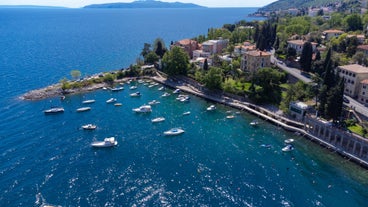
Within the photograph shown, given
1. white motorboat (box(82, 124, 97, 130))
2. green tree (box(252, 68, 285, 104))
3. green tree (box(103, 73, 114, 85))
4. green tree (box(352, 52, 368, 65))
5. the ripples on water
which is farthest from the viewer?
green tree (box(103, 73, 114, 85))

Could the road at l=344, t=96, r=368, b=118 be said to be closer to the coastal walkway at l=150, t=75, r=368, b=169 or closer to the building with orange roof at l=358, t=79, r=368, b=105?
the building with orange roof at l=358, t=79, r=368, b=105

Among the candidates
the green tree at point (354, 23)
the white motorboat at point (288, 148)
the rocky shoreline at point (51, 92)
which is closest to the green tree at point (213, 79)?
the white motorboat at point (288, 148)

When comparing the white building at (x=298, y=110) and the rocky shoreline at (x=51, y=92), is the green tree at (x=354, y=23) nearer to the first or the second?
the white building at (x=298, y=110)

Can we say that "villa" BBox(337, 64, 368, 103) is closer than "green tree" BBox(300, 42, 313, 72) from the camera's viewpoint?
Yes

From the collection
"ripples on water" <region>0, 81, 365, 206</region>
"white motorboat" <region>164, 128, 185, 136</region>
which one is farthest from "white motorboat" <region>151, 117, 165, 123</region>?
"white motorboat" <region>164, 128, 185, 136</region>

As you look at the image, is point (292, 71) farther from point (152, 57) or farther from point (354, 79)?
point (152, 57)

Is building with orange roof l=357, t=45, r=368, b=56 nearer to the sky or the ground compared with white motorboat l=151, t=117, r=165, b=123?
nearer to the sky

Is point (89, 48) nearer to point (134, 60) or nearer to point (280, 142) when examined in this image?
point (134, 60)

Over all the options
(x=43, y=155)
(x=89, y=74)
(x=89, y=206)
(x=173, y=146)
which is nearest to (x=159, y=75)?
(x=89, y=74)
